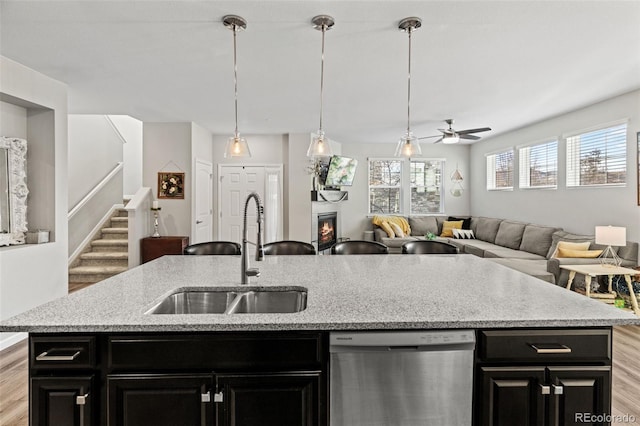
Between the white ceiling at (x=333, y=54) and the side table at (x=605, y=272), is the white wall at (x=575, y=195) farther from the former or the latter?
the side table at (x=605, y=272)

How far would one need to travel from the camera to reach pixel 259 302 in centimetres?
190

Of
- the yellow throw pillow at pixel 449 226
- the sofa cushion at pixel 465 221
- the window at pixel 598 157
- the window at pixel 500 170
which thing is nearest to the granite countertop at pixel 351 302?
the window at pixel 598 157

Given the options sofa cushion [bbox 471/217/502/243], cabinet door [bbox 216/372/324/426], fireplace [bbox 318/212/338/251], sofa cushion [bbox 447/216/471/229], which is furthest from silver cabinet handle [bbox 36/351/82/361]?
sofa cushion [bbox 447/216/471/229]

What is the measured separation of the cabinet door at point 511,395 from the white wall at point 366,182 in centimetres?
672

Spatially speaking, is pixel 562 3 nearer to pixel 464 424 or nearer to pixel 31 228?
pixel 464 424

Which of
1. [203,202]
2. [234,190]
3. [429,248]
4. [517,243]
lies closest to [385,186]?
[517,243]

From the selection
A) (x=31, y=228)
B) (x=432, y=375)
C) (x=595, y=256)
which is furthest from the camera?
(x=595, y=256)

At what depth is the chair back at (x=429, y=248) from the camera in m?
3.11

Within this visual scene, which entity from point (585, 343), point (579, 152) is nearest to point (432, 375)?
point (585, 343)

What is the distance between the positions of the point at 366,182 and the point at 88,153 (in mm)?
5486

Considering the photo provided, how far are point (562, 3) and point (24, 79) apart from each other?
172 inches

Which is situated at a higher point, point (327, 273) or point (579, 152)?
point (579, 152)

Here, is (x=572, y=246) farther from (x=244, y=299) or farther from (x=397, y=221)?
(x=244, y=299)

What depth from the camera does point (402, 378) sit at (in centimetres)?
139
